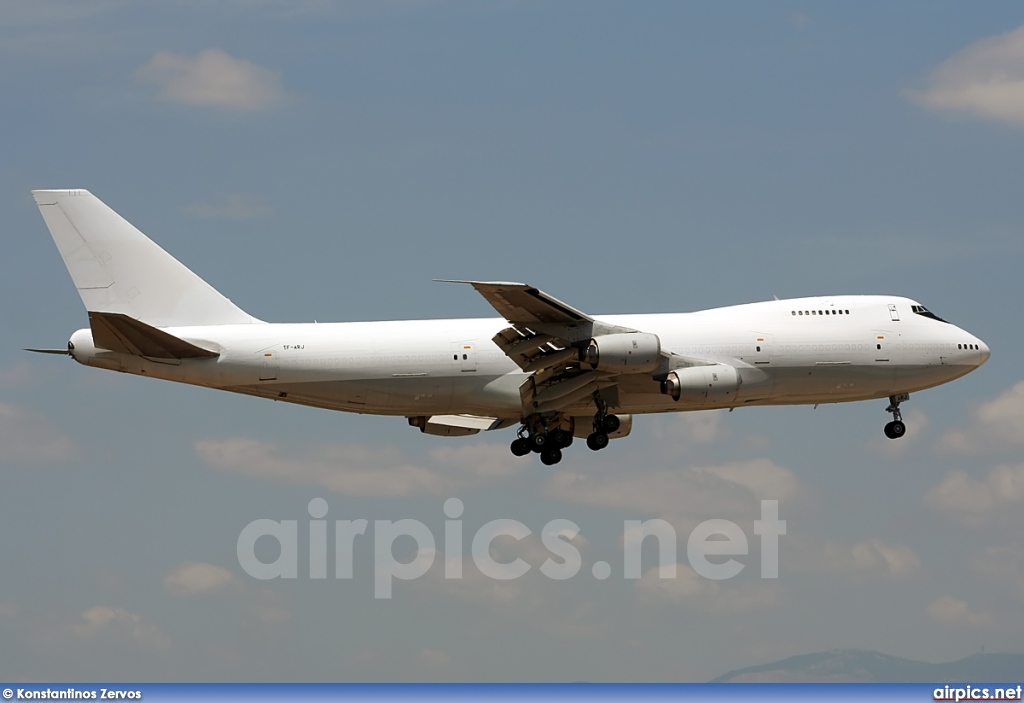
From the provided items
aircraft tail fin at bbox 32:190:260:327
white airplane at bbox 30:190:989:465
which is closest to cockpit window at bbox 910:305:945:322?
white airplane at bbox 30:190:989:465

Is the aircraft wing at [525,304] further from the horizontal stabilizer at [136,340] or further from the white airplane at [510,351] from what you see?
the horizontal stabilizer at [136,340]

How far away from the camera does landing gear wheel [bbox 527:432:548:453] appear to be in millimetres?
54531

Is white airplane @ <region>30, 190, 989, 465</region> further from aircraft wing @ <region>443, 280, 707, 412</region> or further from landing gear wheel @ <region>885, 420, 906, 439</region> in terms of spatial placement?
landing gear wheel @ <region>885, 420, 906, 439</region>

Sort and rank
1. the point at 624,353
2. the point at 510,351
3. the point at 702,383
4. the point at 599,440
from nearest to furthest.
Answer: the point at 624,353, the point at 510,351, the point at 702,383, the point at 599,440

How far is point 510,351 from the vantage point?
4959 centimetres

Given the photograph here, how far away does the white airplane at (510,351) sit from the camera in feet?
161

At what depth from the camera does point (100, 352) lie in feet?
158

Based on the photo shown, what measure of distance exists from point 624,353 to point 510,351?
Result: 396cm

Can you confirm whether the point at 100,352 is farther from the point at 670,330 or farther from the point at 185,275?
the point at 670,330

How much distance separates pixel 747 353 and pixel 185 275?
2095cm

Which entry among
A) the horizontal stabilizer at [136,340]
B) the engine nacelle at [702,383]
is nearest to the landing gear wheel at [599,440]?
the engine nacelle at [702,383]

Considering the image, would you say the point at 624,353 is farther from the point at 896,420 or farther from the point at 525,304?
the point at 896,420

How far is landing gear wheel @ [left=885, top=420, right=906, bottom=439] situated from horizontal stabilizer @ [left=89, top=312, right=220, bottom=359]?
88.5ft

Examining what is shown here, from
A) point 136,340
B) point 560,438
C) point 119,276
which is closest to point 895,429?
point 560,438
